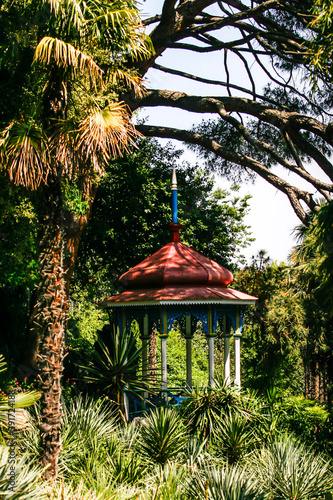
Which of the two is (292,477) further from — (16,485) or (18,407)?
(18,407)

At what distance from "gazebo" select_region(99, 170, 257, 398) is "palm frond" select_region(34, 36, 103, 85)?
5535mm

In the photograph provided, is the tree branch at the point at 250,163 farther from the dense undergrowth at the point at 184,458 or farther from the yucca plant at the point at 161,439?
the yucca plant at the point at 161,439

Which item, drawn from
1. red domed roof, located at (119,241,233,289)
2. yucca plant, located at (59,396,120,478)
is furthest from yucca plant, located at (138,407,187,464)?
red domed roof, located at (119,241,233,289)

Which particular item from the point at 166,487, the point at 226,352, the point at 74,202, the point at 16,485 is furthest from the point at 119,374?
the point at 16,485

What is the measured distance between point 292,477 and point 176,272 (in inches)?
256

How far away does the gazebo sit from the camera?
12.9 meters

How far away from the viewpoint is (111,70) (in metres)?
10.6

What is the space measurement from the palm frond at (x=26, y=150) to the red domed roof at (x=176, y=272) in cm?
517

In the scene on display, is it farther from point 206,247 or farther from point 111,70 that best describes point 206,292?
point 206,247

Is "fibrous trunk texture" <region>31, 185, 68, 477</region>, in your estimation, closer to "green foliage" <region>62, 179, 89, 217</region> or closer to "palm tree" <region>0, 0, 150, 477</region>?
"palm tree" <region>0, 0, 150, 477</region>

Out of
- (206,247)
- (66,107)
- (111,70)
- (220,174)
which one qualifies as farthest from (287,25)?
(66,107)

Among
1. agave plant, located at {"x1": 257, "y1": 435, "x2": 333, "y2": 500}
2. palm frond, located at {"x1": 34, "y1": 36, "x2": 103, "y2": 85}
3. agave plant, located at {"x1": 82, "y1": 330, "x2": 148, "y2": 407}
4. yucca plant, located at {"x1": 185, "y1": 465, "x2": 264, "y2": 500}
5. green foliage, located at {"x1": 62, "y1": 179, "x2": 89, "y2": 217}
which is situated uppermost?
palm frond, located at {"x1": 34, "y1": 36, "x2": 103, "y2": 85}

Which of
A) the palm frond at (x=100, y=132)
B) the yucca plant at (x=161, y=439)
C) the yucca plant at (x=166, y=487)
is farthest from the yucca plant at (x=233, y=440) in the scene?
the palm frond at (x=100, y=132)

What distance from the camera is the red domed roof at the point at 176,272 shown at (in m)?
13.5
